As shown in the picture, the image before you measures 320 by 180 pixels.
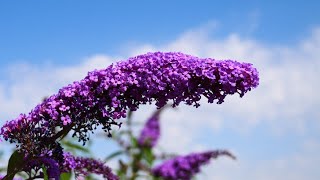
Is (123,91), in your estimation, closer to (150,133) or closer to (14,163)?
(14,163)

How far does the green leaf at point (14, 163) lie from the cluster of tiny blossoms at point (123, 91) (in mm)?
82

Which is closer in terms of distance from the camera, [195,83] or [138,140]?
[195,83]

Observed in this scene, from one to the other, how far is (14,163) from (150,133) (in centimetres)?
463

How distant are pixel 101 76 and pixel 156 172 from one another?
195 inches

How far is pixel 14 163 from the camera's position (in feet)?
14.9

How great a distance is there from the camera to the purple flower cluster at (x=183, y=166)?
8998 millimetres

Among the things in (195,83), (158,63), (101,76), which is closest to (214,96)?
(195,83)

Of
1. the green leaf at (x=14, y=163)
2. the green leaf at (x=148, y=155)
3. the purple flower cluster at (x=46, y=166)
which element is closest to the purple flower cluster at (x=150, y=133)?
the green leaf at (x=148, y=155)

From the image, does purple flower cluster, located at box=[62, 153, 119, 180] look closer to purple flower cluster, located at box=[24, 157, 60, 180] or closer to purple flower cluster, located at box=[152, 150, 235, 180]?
purple flower cluster, located at box=[24, 157, 60, 180]

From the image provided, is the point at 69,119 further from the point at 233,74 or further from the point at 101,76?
the point at 233,74

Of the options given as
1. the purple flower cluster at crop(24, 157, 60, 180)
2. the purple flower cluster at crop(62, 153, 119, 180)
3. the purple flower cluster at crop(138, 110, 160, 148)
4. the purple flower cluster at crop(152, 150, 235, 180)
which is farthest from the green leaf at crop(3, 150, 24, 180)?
the purple flower cluster at crop(152, 150, 235, 180)

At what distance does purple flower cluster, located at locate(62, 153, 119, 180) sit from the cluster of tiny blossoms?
0.50 meters

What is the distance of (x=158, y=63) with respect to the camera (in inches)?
180

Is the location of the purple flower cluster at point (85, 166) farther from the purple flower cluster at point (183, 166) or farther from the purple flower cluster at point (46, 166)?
the purple flower cluster at point (183, 166)
